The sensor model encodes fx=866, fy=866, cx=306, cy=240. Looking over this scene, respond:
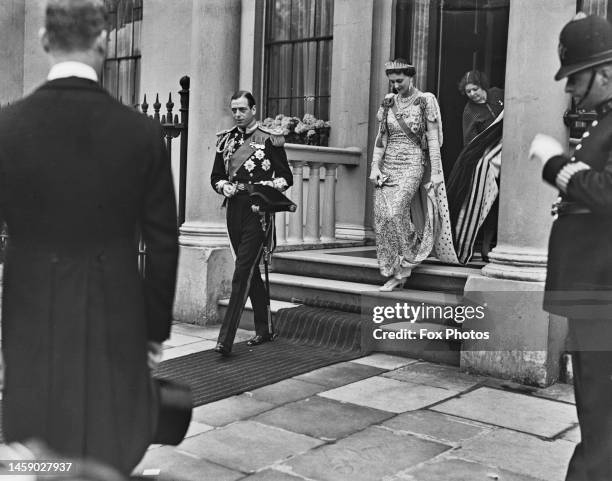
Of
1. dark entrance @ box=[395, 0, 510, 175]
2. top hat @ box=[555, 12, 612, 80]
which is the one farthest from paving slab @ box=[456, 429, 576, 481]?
dark entrance @ box=[395, 0, 510, 175]

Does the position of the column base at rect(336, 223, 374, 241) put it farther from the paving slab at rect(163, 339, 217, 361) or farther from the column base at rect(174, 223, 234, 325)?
the paving slab at rect(163, 339, 217, 361)

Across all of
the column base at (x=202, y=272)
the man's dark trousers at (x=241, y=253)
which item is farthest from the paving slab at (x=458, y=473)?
the column base at (x=202, y=272)

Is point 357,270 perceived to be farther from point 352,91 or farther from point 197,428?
point 197,428

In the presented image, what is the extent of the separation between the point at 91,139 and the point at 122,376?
72cm

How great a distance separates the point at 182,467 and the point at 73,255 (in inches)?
87.8

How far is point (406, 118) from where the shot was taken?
7625 millimetres

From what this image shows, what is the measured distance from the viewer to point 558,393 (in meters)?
6.16

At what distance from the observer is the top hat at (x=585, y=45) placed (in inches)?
131

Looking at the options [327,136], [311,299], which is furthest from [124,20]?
[311,299]

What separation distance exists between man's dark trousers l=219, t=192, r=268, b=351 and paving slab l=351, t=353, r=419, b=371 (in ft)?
3.43

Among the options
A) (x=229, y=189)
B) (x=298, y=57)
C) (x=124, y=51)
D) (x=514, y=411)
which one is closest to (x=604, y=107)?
(x=514, y=411)

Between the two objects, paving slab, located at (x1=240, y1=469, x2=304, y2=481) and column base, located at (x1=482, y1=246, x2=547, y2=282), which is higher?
column base, located at (x1=482, y1=246, x2=547, y2=282)

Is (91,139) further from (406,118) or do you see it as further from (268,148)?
(406,118)

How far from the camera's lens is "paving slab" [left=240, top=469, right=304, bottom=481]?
4355 mm
